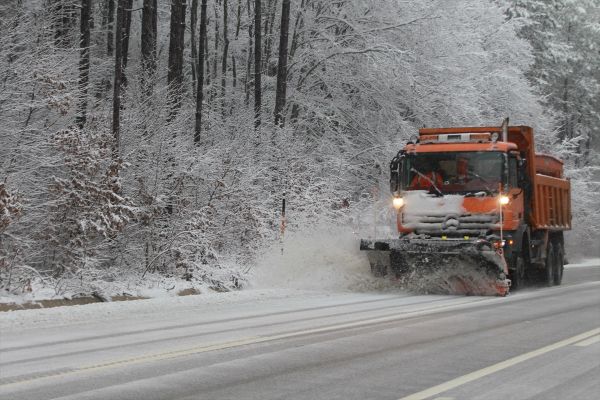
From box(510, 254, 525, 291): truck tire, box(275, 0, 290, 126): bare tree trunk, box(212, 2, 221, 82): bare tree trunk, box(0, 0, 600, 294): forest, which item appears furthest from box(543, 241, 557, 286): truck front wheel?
box(212, 2, 221, 82): bare tree trunk

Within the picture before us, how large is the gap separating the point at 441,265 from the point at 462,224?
89 cm

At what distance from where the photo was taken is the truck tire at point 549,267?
66.5ft

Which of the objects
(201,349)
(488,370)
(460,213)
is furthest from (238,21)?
(488,370)

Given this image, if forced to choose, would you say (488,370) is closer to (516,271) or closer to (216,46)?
(516,271)

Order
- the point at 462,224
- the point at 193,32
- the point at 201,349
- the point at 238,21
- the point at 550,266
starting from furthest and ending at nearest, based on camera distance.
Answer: the point at 238,21 < the point at 193,32 < the point at 550,266 < the point at 462,224 < the point at 201,349

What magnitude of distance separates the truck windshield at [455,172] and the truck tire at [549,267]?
4.48m

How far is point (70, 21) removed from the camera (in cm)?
2814

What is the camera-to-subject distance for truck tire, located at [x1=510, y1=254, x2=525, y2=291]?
17562mm

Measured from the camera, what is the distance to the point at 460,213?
16438 mm

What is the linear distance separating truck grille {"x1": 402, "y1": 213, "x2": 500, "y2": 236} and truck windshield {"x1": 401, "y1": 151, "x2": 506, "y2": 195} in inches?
19.5

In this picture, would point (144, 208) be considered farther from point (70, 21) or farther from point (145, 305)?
point (70, 21)

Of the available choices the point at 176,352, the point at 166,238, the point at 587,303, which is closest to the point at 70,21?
the point at 166,238

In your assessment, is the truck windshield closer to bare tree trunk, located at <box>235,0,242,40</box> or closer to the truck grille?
the truck grille

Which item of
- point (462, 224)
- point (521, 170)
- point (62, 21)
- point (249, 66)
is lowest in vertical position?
point (462, 224)
